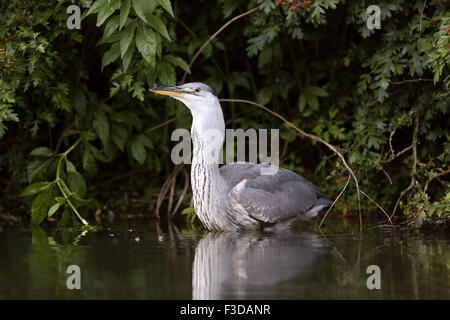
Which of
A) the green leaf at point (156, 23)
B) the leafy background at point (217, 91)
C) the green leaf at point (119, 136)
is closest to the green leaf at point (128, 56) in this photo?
the leafy background at point (217, 91)

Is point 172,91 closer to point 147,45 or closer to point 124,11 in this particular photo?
point 147,45

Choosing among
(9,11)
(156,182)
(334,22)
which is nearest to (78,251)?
(9,11)

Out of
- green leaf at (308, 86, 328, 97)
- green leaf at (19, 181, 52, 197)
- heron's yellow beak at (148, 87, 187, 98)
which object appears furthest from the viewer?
green leaf at (308, 86, 328, 97)

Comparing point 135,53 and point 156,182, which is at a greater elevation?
point 135,53

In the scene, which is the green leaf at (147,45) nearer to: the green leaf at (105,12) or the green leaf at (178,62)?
the green leaf at (105,12)

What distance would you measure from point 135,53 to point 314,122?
2386 mm

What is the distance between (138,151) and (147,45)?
1651 millimetres

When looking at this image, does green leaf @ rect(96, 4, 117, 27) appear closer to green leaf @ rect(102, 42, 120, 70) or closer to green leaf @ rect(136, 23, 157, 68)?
green leaf @ rect(136, 23, 157, 68)

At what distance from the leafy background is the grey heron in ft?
1.04

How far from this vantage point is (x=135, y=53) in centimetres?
668

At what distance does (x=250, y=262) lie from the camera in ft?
15.8

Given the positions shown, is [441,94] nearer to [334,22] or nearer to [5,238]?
[334,22]

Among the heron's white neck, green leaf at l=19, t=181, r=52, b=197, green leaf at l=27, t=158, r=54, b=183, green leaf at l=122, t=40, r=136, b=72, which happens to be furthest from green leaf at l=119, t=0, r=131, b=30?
green leaf at l=27, t=158, r=54, b=183

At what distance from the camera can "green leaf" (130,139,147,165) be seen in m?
7.49
